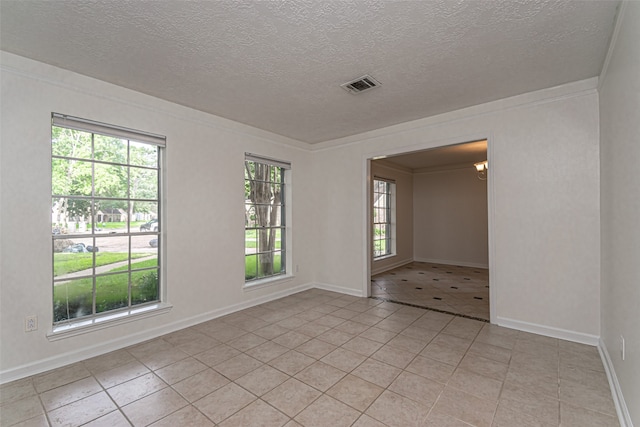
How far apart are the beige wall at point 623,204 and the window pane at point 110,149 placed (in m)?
4.31

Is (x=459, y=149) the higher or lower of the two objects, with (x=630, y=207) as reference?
higher

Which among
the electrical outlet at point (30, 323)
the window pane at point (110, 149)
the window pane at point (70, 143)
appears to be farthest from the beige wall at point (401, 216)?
the electrical outlet at point (30, 323)

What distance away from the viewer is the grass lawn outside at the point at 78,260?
2.63m

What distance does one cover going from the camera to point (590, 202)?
286 centimetres

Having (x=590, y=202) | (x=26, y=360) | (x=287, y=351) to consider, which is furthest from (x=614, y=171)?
(x=26, y=360)

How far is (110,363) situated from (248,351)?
4.15 ft

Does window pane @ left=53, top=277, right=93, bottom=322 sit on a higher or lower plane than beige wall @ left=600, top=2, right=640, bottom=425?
lower

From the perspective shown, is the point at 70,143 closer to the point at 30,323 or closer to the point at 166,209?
the point at 166,209

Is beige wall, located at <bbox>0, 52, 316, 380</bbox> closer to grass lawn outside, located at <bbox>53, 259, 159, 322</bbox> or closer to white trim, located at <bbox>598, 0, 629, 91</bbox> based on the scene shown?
grass lawn outside, located at <bbox>53, 259, 159, 322</bbox>

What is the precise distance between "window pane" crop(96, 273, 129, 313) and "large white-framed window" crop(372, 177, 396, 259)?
5071 millimetres

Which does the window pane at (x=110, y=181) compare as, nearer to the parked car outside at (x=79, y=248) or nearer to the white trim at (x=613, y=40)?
the parked car outside at (x=79, y=248)

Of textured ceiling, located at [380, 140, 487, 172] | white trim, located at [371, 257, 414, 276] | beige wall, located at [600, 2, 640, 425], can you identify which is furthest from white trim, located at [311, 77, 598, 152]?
white trim, located at [371, 257, 414, 276]

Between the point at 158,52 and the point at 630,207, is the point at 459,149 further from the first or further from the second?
the point at 158,52

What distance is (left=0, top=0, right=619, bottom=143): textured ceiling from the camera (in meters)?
1.88
